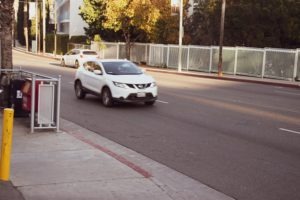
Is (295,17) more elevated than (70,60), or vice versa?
(295,17)

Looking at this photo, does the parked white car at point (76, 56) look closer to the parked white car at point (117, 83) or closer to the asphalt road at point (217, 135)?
the asphalt road at point (217, 135)

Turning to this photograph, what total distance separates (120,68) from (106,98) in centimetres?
120

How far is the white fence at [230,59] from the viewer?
A: 34125mm

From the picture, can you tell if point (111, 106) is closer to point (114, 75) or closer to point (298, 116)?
point (114, 75)

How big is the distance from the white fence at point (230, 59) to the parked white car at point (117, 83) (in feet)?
60.0

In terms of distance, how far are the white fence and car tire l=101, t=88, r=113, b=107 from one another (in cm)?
1911

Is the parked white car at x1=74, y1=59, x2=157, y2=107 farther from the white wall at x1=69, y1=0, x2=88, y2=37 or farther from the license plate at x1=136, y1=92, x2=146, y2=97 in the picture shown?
the white wall at x1=69, y1=0, x2=88, y2=37

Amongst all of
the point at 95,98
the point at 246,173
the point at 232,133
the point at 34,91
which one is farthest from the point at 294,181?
the point at 95,98

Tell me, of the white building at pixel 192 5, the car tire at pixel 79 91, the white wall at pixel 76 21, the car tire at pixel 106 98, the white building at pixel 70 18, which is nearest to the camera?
the car tire at pixel 106 98

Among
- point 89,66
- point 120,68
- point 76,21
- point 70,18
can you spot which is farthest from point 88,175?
point 70,18

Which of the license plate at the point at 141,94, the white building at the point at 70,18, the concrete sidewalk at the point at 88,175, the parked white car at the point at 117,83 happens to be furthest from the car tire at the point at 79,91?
the white building at the point at 70,18

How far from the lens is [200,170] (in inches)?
341

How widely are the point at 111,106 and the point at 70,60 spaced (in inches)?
1006

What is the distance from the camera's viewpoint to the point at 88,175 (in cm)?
782
